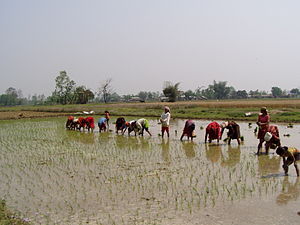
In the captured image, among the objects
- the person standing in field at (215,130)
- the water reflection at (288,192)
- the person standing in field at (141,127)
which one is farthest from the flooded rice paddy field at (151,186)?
the person standing in field at (141,127)

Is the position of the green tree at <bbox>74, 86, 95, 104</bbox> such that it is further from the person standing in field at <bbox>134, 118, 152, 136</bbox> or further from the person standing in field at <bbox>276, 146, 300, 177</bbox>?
the person standing in field at <bbox>276, 146, 300, 177</bbox>

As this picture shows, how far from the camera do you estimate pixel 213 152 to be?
10.3m

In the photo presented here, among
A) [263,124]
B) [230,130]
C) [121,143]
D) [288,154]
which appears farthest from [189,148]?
[288,154]

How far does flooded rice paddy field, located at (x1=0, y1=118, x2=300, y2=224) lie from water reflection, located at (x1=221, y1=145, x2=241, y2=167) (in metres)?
0.03

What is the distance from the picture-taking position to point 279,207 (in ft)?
17.3

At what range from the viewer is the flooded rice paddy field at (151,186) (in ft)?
16.8

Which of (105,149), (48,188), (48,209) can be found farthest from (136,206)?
(105,149)

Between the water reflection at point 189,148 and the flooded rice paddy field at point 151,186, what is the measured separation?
0.03m

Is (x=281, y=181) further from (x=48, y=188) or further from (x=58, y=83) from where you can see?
(x=58, y=83)

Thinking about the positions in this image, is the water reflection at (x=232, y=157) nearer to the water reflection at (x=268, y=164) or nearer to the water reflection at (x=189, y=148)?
the water reflection at (x=268, y=164)

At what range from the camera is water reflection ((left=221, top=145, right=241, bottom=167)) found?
8.65 m

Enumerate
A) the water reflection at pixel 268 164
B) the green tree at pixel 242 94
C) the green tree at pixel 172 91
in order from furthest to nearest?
the green tree at pixel 242 94 → the green tree at pixel 172 91 → the water reflection at pixel 268 164

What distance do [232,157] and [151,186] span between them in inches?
143

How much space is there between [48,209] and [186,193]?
2469 mm
